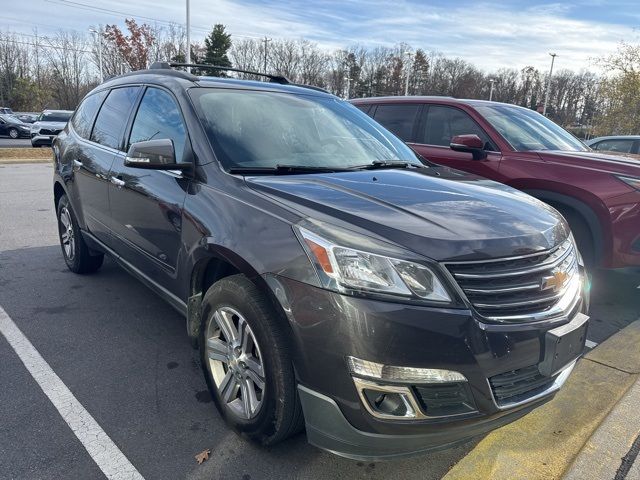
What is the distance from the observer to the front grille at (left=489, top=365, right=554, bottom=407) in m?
1.92

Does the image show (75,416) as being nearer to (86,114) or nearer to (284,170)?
(284,170)

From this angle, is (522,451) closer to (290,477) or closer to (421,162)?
(290,477)

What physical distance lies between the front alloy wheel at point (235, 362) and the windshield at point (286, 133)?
858mm

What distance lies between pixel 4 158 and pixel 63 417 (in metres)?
17.4

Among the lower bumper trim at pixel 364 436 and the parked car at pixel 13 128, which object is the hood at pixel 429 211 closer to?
the lower bumper trim at pixel 364 436

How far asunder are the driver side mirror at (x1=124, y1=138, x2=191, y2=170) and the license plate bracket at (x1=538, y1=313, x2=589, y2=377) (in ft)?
6.69

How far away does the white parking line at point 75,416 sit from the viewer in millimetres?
2262

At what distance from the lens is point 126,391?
9.48 feet

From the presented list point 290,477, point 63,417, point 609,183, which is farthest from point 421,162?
point 63,417

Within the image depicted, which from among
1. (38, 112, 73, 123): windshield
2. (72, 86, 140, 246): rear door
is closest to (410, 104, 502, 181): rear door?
(72, 86, 140, 246): rear door

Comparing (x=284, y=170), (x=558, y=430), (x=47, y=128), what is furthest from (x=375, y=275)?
(x=47, y=128)

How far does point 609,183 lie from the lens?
4.34 metres

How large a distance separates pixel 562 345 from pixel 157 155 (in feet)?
7.34

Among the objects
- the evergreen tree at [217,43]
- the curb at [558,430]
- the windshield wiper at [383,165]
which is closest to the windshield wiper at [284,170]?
the windshield wiper at [383,165]
